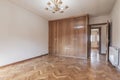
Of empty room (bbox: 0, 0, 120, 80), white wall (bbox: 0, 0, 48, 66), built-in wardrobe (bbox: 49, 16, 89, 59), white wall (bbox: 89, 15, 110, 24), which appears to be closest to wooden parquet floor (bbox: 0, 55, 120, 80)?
empty room (bbox: 0, 0, 120, 80)

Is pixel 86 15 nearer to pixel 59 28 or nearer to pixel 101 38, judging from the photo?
pixel 59 28

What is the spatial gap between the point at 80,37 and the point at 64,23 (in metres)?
1.36

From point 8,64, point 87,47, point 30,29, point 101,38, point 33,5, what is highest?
point 33,5

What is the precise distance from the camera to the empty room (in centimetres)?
336

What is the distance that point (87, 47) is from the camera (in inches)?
204

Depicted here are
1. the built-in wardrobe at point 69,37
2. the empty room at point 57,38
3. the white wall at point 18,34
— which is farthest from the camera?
the built-in wardrobe at point 69,37

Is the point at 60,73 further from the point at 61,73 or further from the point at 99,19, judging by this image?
the point at 99,19

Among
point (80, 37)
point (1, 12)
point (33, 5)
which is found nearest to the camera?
point (1, 12)

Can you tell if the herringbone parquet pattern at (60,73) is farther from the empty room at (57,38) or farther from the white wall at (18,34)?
the white wall at (18,34)

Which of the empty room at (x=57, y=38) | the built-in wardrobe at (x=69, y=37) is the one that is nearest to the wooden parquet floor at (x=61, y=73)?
the empty room at (x=57, y=38)

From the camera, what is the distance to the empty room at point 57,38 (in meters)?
3.36

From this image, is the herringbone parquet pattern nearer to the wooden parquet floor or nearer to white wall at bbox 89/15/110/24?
the wooden parquet floor

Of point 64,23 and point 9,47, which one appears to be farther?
point 64,23

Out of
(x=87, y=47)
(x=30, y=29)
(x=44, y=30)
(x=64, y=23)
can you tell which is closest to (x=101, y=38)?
(x=87, y=47)
